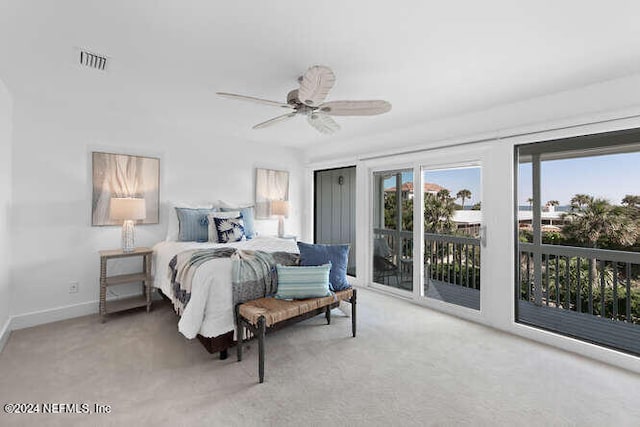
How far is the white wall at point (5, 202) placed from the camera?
8.43ft

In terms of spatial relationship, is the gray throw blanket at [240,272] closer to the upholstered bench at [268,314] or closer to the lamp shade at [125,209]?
the upholstered bench at [268,314]

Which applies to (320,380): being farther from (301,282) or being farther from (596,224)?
(596,224)

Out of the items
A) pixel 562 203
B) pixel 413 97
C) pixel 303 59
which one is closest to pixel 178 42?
pixel 303 59

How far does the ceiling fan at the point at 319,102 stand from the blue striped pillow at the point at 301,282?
4.39 ft

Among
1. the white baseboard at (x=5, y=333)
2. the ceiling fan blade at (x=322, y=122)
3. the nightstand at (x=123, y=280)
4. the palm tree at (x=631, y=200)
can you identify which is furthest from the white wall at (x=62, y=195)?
the palm tree at (x=631, y=200)

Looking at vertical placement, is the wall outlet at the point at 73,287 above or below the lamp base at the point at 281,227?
below

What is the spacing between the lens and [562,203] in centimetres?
351

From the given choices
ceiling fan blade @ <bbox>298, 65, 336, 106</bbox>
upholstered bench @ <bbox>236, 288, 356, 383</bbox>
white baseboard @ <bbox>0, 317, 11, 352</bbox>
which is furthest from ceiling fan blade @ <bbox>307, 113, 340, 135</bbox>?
white baseboard @ <bbox>0, 317, 11, 352</bbox>

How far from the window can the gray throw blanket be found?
2.57 metres

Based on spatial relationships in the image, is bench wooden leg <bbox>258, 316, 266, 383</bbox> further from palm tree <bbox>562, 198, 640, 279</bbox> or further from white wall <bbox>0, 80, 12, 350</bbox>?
palm tree <bbox>562, 198, 640, 279</bbox>

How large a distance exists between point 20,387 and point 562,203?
546cm

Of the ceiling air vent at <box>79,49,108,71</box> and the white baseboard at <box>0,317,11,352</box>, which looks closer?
the ceiling air vent at <box>79,49,108,71</box>

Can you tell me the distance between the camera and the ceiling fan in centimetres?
180

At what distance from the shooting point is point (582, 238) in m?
3.38
